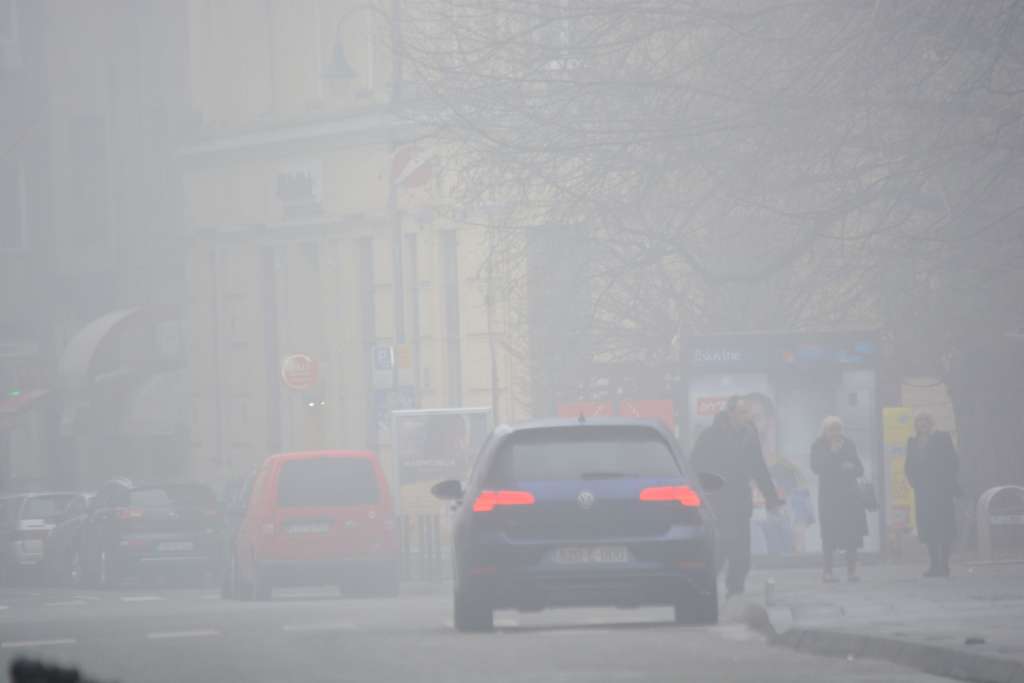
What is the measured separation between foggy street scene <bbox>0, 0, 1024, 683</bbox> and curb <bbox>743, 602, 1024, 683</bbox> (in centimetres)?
3

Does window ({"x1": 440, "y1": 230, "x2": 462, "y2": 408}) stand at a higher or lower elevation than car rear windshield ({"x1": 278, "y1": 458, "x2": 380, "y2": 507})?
higher

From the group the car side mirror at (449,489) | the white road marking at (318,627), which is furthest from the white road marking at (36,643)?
the car side mirror at (449,489)

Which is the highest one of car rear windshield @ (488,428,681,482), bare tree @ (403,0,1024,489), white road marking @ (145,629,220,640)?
bare tree @ (403,0,1024,489)

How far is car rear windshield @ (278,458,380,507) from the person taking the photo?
30.6 m

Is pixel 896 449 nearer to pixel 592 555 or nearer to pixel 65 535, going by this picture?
pixel 592 555

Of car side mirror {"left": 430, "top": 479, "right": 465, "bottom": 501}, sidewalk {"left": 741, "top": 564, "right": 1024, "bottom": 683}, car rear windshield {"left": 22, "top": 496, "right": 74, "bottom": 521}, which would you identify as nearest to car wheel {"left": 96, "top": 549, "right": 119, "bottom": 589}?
car rear windshield {"left": 22, "top": 496, "right": 74, "bottom": 521}

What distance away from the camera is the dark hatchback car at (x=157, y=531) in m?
38.1

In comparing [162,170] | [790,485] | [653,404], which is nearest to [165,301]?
[162,170]

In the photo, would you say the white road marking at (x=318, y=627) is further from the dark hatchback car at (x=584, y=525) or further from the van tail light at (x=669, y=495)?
the van tail light at (x=669, y=495)

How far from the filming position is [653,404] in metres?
35.8

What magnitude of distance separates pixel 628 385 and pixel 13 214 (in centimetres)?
3247

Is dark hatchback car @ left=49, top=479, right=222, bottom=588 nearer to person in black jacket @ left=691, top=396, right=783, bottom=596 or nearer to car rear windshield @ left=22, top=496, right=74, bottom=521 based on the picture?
car rear windshield @ left=22, top=496, right=74, bottom=521

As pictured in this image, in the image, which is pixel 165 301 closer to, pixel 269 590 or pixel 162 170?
pixel 162 170

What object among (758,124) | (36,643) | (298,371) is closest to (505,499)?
(36,643)
